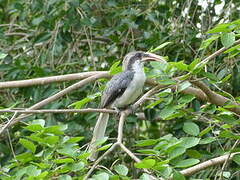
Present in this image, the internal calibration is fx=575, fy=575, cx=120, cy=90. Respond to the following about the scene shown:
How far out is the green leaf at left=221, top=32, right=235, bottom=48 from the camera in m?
3.60

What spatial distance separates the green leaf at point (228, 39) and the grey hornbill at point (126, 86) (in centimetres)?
148

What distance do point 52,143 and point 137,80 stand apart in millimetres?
2000

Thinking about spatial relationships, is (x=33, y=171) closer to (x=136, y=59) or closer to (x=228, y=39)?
(x=228, y=39)

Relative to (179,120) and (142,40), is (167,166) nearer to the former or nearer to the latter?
(179,120)

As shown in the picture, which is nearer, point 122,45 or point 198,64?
point 198,64

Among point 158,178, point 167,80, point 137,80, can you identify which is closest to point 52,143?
point 158,178

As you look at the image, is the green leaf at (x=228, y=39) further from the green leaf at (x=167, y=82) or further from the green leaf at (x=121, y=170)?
the green leaf at (x=121, y=170)

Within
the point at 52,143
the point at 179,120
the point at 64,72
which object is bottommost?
the point at 179,120

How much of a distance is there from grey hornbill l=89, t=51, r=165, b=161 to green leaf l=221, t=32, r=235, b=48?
1478 millimetres

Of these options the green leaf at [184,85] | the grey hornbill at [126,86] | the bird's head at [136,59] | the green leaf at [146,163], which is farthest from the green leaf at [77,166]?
the bird's head at [136,59]

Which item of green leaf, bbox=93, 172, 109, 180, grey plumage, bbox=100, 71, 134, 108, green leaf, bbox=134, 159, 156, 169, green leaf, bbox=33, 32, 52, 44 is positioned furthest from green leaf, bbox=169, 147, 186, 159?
green leaf, bbox=33, 32, 52, 44

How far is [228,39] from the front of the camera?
362 cm

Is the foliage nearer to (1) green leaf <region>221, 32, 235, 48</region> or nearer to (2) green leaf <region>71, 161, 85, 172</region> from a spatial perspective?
(1) green leaf <region>221, 32, 235, 48</region>

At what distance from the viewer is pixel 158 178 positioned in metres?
3.06
